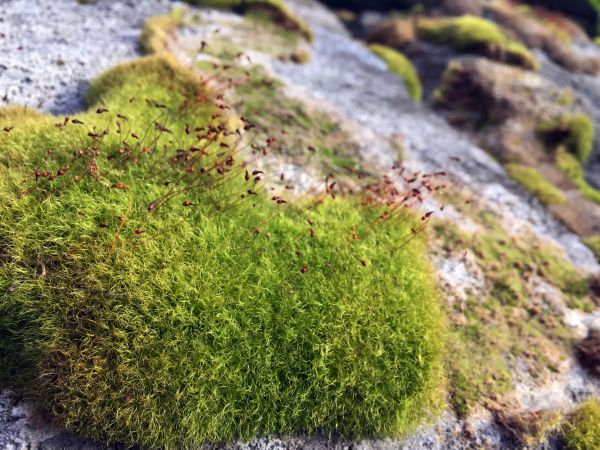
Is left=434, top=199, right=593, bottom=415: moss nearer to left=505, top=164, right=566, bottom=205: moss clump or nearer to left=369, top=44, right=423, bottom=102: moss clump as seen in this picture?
left=505, top=164, right=566, bottom=205: moss clump

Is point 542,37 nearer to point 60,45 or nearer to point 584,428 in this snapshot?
point 584,428

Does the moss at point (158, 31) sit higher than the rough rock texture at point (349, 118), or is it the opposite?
the moss at point (158, 31)

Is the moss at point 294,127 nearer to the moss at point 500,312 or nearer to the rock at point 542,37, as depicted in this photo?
the moss at point 500,312

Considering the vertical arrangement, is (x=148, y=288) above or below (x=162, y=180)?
below

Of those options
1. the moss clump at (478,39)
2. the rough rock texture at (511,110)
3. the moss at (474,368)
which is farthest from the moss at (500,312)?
the moss clump at (478,39)

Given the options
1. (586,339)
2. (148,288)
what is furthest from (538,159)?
(148,288)

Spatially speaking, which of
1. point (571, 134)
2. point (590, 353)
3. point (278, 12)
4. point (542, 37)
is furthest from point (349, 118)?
point (542, 37)

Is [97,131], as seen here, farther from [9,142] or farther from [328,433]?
[328,433]

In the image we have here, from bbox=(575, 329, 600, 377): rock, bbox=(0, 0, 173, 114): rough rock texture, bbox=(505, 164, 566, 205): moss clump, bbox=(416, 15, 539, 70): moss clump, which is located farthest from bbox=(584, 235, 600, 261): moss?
bbox=(0, 0, 173, 114): rough rock texture
